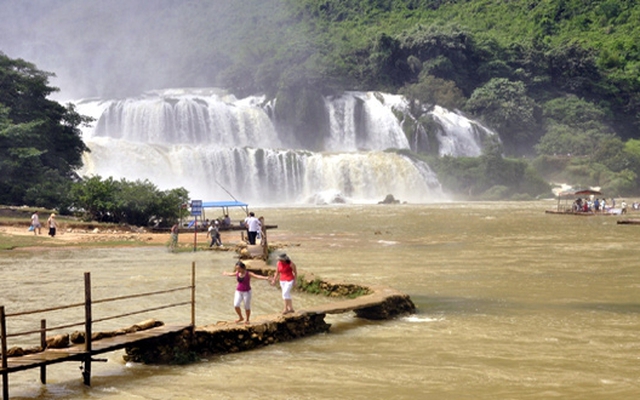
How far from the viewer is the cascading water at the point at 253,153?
2221 inches

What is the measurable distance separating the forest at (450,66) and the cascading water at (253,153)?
3.38 meters

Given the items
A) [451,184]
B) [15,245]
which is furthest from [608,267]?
[451,184]

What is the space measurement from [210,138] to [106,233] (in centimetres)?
4106

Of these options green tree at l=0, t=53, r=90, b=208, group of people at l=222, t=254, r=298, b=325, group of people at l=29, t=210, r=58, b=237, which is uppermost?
green tree at l=0, t=53, r=90, b=208

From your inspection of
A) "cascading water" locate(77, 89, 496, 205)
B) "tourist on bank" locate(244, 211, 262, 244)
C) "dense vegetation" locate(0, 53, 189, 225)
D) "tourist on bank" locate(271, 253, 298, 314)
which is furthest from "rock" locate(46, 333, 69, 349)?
"cascading water" locate(77, 89, 496, 205)

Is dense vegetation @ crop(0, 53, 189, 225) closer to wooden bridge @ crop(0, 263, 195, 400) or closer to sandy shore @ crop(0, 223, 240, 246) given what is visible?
sandy shore @ crop(0, 223, 240, 246)

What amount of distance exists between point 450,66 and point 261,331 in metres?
83.5

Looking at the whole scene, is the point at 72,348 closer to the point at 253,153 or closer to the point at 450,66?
the point at 253,153

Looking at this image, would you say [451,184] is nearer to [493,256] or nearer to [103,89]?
[493,256]

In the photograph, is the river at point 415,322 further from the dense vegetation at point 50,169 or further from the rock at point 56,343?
the dense vegetation at point 50,169

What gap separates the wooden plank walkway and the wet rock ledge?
0.12 m

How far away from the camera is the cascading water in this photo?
5641cm

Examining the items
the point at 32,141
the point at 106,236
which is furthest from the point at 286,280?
the point at 32,141

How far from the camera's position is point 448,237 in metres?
29.6
